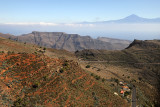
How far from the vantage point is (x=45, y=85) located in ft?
84.7

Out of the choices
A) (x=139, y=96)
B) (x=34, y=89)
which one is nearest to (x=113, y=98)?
(x=139, y=96)

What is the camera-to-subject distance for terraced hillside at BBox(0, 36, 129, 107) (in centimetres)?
2269

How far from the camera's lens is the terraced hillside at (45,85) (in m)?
22.7

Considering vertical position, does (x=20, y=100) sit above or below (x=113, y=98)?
above

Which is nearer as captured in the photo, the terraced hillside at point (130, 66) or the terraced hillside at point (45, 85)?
the terraced hillside at point (45, 85)

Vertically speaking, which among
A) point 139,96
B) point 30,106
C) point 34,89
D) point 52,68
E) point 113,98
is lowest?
point 139,96

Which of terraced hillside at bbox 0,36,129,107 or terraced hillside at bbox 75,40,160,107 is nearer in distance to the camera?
terraced hillside at bbox 0,36,129,107

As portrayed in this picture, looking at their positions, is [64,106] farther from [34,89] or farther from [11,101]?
[11,101]

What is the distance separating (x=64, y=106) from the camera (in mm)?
23453

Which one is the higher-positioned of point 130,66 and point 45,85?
point 45,85

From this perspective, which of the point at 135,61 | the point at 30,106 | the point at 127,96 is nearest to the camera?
the point at 30,106

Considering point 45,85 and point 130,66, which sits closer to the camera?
point 45,85

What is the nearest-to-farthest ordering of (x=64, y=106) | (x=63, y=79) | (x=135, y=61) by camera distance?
(x=64, y=106)
(x=63, y=79)
(x=135, y=61)

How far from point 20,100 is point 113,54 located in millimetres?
72866
